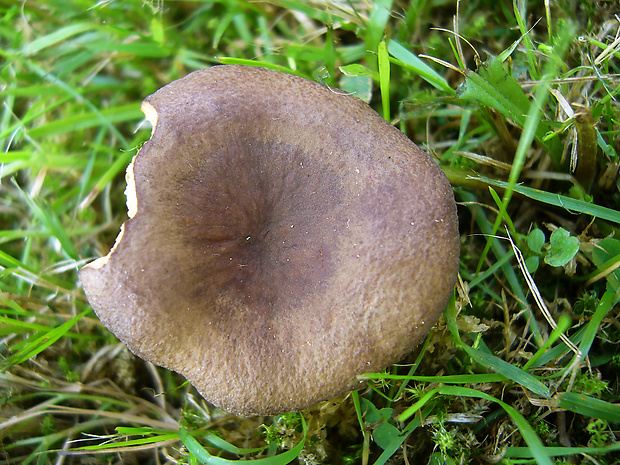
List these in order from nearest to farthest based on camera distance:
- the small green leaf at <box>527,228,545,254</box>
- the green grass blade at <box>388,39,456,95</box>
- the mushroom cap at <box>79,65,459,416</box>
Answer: the mushroom cap at <box>79,65,459,416</box>
the small green leaf at <box>527,228,545,254</box>
the green grass blade at <box>388,39,456,95</box>

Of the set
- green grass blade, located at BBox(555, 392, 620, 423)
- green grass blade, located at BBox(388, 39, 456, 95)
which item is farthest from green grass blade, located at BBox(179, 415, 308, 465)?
green grass blade, located at BBox(388, 39, 456, 95)

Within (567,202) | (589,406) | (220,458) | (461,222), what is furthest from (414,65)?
(220,458)

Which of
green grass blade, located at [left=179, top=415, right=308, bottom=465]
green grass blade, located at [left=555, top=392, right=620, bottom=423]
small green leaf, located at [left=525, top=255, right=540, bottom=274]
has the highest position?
small green leaf, located at [left=525, top=255, right=540, bottom=274]

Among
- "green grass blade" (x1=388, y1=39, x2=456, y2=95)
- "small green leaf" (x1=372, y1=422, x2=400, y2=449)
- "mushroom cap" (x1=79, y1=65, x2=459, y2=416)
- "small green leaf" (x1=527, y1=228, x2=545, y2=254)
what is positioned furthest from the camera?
"green grass blade" (x1=388, y1=39, x2=456, y2=95)

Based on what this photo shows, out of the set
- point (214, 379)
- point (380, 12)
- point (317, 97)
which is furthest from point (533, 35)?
point (214, 379)

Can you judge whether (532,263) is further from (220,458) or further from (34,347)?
(34,347)

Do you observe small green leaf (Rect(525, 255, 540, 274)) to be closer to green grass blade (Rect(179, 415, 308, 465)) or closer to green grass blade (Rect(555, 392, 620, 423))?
green grass blade (Rect(555, 392, 620, 423))

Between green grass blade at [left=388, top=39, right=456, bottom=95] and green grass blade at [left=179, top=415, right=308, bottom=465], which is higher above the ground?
green grass blade at [left=388, top=39, right=456, bottom=95]

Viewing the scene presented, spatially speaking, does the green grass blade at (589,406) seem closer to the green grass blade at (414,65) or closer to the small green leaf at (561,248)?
the small green leaf at (561,248)
